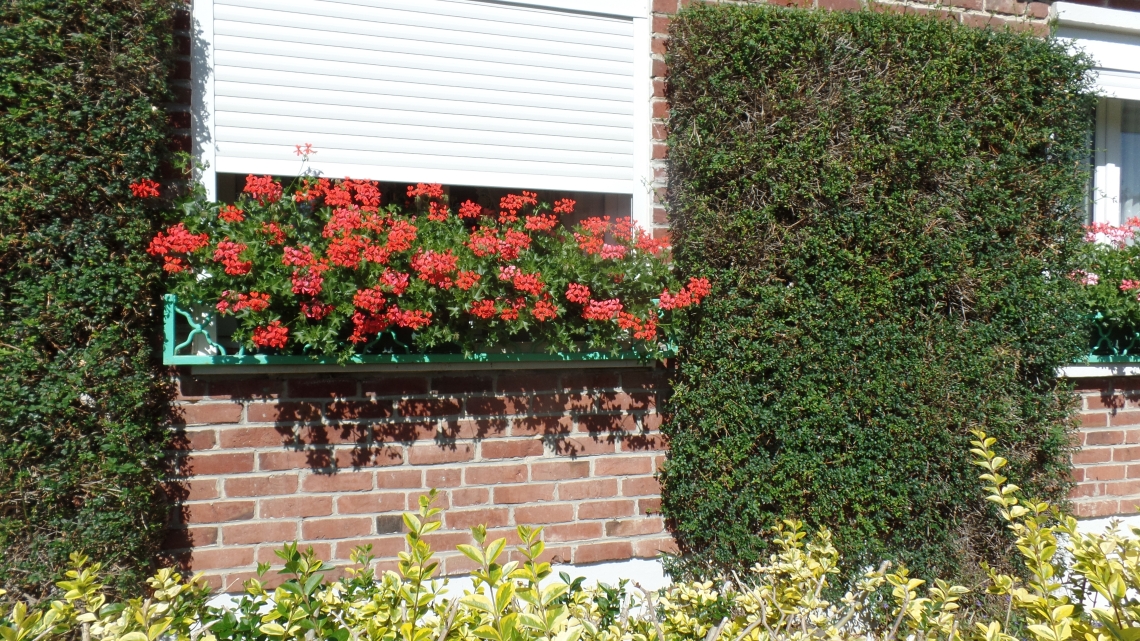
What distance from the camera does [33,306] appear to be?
106 inches

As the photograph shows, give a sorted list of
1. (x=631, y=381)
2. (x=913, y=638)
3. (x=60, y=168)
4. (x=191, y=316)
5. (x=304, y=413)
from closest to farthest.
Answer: (x=913, y=638) → (x=60, y=168) → (x=191, y=316) → (x=304, y=413) → (x=631, y=381)

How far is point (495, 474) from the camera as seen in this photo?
3434 millimetres

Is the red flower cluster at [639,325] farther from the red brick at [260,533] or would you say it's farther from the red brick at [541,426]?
the red brick at [260,533]

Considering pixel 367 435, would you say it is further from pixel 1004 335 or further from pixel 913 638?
pixel 1004 335

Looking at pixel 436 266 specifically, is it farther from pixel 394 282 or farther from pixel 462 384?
pixel 462 384

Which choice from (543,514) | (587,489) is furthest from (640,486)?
(543,514)

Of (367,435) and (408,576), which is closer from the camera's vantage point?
(408,576)

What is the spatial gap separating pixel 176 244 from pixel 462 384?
1.22 m

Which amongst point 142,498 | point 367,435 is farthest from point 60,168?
point 367,435

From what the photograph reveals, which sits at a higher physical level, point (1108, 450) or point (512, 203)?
point (512, 203)

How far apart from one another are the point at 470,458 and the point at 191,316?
124cm

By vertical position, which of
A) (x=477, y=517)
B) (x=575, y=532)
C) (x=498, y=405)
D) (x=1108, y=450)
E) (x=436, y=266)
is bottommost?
(x=575, y=532)

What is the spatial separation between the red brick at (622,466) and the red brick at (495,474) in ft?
1.16

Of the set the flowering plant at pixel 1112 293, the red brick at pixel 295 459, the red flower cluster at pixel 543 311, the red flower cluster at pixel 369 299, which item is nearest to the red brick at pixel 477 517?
the red brick at pixel 295 459
